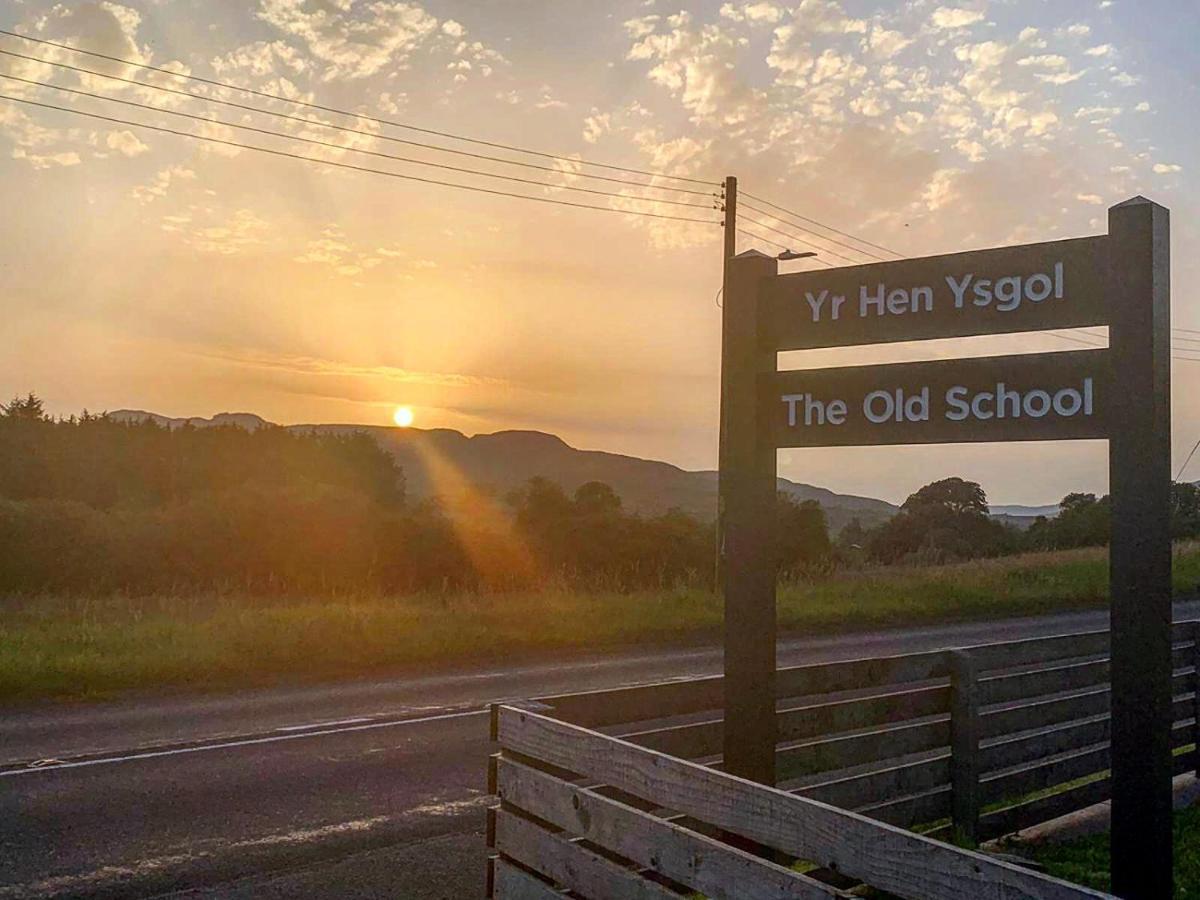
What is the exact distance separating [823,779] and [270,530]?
27799 millimetres

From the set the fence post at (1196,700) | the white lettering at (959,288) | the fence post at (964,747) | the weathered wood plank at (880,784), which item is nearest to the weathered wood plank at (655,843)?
the weathered wood plank at (880,784)

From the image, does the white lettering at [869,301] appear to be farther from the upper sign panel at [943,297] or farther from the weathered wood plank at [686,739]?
the weathered wood plank at [686,739]

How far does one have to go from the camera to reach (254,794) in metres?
8.05

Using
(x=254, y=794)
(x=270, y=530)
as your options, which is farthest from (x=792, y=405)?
(x=270, y=530)

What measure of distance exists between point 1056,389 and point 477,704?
28.6ft

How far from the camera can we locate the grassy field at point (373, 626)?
13852mm

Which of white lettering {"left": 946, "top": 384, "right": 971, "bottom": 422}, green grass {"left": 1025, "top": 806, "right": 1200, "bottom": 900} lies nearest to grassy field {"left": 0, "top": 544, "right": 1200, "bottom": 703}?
green grass {"left": 1025, "top": 806, "right": 1200, "bottom": 900}

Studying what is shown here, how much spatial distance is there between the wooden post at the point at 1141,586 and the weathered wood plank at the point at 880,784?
4.70 ft

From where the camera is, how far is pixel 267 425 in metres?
55.2

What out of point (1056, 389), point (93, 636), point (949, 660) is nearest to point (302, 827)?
point (949, 660)

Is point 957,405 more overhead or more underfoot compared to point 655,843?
more overhead

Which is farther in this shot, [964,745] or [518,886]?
[964,745]

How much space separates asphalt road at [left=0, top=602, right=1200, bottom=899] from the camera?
6.30 meters

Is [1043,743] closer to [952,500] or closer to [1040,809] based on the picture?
[1040,809]
